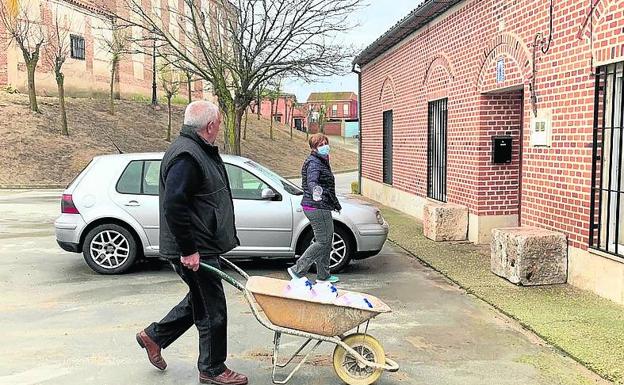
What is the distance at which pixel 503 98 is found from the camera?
9.85 m

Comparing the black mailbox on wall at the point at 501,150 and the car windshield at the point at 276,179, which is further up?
the black mailbox on wall at the point at 501,150

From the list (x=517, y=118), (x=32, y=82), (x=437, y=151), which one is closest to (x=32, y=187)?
(x=32, y=82)

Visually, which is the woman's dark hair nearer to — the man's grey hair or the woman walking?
the woman walking

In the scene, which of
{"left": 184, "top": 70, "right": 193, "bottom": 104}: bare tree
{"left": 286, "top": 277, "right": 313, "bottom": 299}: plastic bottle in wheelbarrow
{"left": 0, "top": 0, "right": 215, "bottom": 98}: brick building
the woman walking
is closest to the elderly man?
{"left": 286, "top": 277, "right": 313, "bottom": 299}: plastic bottle in wheelbarrow

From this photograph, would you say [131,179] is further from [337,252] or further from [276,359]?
[276,359]

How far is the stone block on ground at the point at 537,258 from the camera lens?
6.97 metres

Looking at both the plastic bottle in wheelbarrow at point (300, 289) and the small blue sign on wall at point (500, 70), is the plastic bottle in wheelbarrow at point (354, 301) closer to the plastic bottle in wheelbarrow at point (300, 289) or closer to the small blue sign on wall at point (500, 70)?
the plastic bottle in wheelbarrow at point (300, 289)

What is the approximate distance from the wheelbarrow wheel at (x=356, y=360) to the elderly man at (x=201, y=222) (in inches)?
27.2

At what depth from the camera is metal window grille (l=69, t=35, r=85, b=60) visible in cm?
3481

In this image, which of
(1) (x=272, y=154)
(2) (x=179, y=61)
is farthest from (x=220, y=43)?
(1) (x=272, y=154)

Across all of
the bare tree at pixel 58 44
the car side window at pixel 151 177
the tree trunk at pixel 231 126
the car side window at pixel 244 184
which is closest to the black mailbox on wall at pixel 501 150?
the car side window at pixel 244 184

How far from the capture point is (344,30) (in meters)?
18.2

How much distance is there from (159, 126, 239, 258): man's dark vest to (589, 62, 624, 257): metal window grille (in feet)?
14.4

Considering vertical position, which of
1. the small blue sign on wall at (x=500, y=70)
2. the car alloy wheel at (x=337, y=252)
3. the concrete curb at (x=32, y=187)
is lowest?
the concrete curb at (x=32, y=187)
